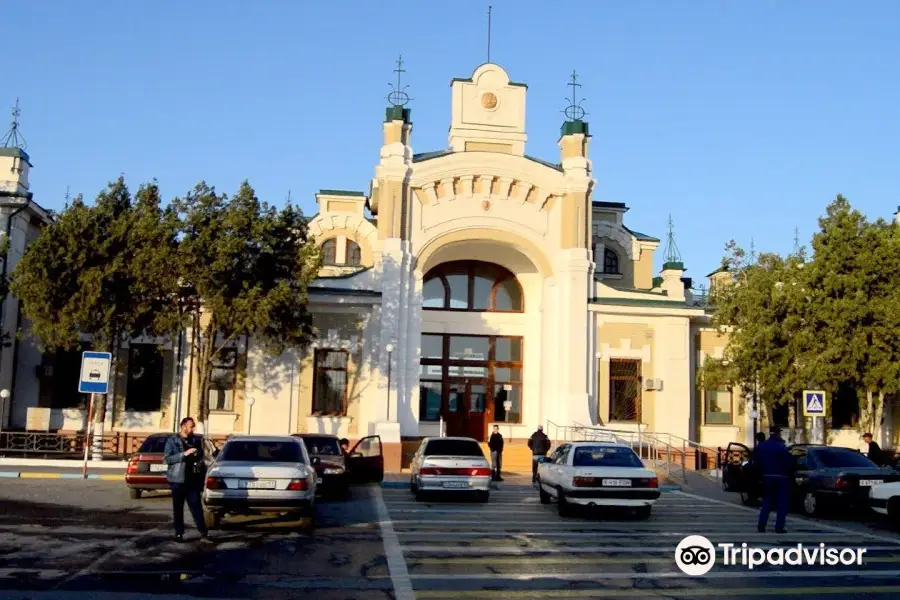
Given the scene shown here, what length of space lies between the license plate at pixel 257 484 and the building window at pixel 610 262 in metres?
28.3

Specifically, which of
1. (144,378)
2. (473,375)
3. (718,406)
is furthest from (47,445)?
(718,406)

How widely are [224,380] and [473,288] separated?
10089 mm

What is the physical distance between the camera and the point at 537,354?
34.9 m

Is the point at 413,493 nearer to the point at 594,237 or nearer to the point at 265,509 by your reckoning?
the point at 265,509

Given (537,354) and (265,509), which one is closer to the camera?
(265,509)

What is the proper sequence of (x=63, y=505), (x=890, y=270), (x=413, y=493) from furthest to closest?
(x=890, y=270), (x=413, y=493), (x=63, y=505)

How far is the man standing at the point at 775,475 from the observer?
615 inches

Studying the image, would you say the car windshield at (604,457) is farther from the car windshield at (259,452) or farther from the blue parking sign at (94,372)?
the blue parking sign at (94,372)

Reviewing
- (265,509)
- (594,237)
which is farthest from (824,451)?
(594,237)

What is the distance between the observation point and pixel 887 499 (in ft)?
54.8

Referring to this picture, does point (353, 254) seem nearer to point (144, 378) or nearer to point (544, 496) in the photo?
point (144, 378)

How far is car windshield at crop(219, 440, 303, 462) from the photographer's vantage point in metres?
15.1

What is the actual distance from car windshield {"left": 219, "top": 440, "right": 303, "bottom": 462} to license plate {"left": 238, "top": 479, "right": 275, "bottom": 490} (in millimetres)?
818

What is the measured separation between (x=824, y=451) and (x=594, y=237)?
21042 millimetres
